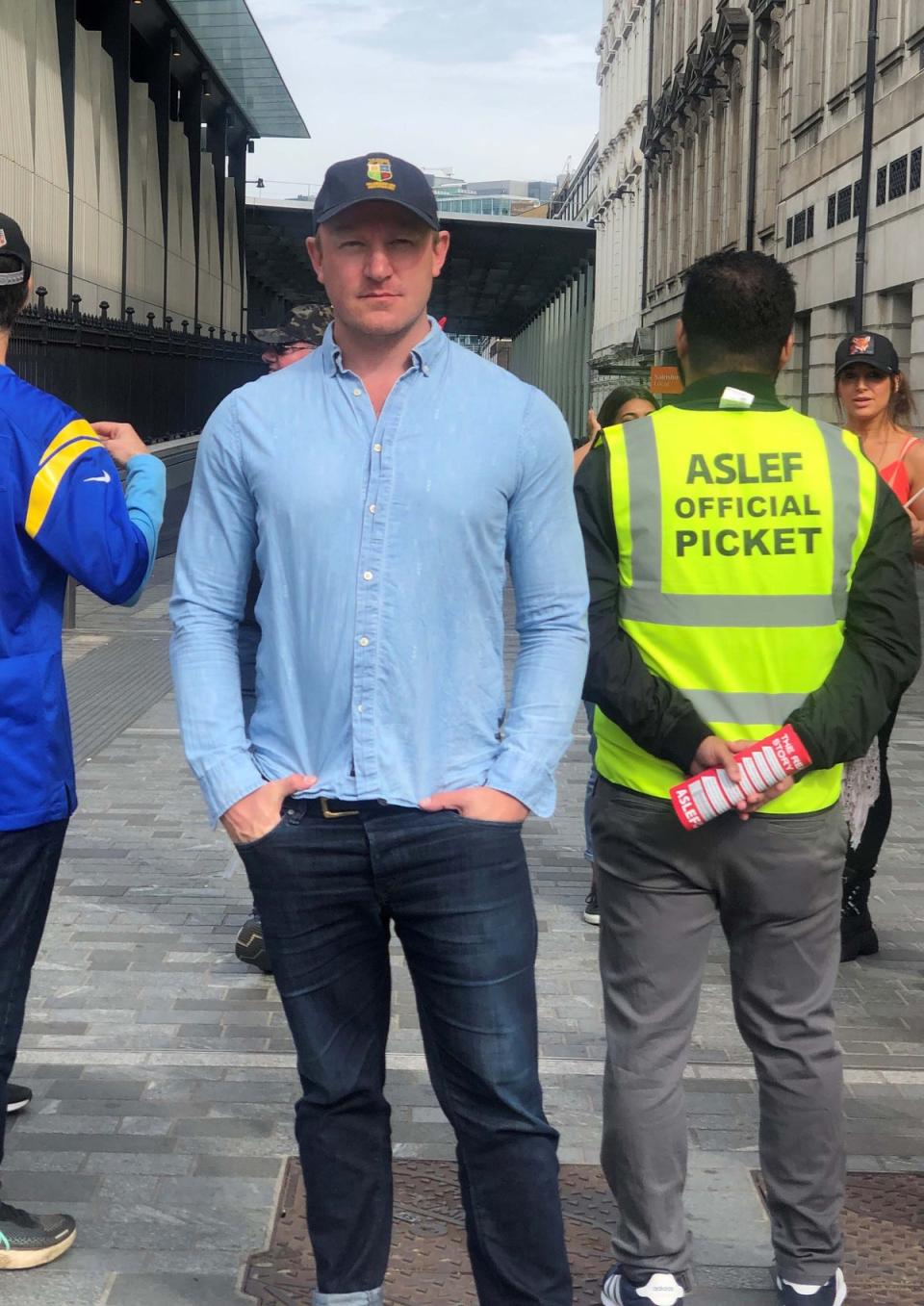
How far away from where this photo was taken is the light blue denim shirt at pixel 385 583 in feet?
9.13

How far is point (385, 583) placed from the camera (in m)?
2.79

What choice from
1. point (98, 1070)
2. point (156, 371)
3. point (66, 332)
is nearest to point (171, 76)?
point (156, 371)

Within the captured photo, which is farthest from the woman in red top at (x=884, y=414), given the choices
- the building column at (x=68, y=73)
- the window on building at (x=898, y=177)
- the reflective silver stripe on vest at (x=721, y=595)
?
the building column at (x=68, y=73)

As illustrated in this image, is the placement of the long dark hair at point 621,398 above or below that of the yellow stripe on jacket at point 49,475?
above

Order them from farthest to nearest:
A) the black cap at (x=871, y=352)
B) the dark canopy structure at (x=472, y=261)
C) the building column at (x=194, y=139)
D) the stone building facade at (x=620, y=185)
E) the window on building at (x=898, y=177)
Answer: the stone building facade at (x=620, y=185), the dark canopy structure at (x=472, y=261), the building column at (x=194, y=139), the window on building at (x=898, y=177), the black cap at (x=871, y=352)

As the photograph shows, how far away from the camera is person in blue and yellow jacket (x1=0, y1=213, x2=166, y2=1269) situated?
11.1 ft

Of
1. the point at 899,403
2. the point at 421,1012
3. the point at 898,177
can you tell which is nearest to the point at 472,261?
the point at 898,177

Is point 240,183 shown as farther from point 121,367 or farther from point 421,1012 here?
point 421,1012

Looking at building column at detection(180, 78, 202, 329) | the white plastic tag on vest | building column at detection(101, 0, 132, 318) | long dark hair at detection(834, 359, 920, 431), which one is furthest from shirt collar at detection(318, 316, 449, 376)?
building column at detection(180, 78, 202, 329)

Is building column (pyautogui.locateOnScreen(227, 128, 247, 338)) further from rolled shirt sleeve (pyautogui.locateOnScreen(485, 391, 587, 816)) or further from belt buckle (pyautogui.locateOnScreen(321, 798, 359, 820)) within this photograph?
belt buckle (pyautogui.locateOnScreen(321, 798, 359, 820))

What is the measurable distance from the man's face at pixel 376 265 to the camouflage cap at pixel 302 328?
2189 mm

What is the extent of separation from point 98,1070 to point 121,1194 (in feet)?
2.70

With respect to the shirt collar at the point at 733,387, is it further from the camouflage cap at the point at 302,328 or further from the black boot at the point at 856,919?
the black boot at the point at 856,919

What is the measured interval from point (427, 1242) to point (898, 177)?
2250 centimetres
